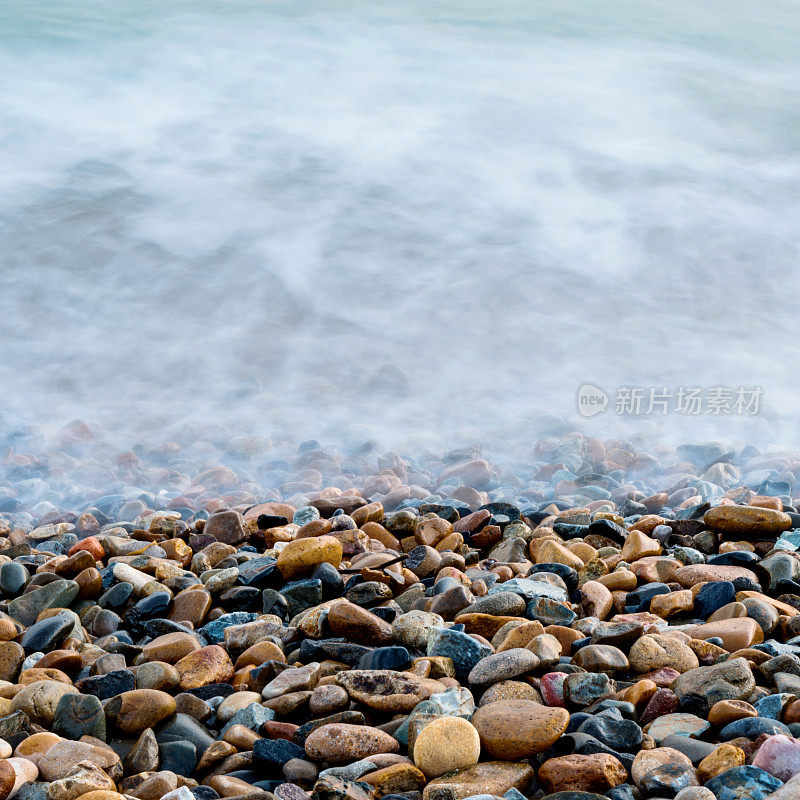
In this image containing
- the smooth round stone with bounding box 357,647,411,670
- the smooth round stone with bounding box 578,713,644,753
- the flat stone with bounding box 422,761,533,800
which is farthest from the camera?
the smooth round stone with bounding box 357,647,411,670

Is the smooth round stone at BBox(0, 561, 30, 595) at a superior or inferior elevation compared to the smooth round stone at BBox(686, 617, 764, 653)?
inferior

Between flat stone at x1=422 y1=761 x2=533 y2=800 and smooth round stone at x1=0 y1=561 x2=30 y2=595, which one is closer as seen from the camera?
flat stone at x1=422 y1=761 x2=533 y2=800

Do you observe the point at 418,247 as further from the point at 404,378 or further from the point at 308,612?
the point at 308,612

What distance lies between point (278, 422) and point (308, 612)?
138 inches

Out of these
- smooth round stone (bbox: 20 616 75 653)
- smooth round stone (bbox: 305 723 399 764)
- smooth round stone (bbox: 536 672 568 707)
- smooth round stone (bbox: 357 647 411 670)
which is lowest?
smooth round stone (bbox: 20 616 75 653)

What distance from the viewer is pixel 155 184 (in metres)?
10.1

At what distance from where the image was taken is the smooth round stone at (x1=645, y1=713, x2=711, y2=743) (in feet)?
6.04

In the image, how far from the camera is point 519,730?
1.78 meters

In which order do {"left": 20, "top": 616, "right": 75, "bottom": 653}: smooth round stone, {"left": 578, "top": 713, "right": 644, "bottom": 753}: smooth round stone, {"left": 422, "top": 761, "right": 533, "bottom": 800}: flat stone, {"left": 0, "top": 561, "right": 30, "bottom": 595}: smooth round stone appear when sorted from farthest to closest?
{"left": 0, "top": 561, "right": 30, "bottom": 595}: smooth round stone, {"left": 20, "top": 616, "right": 75, "bottom": 653}: smooth round stone, {"left": 578, "top": 713, "right": 644, "bottom": 753}: smooth round stone, {"left": 422, "top": 761, "right": 533, "bottom": 800}: flat stone

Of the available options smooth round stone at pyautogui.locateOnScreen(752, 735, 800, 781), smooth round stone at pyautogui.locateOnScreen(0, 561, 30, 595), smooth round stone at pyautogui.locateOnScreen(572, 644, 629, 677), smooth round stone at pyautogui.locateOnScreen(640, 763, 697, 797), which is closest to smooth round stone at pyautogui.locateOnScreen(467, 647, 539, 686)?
smooth round stone at pyautogui.locateOnScreen(572, 644, 629, 677)

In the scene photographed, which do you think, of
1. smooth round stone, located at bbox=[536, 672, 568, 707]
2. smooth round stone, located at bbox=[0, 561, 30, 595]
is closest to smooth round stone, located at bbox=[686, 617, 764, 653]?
smooth round stone, located at bbox=[536, 672, 568, 707]

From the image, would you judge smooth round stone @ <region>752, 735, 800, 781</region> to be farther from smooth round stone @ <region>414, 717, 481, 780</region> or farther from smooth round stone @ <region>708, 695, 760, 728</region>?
smooth round stone @ <region>414, 717, 481, 780</region>

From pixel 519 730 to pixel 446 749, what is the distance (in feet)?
0.50

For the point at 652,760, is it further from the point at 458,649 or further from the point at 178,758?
the point at 178,758
